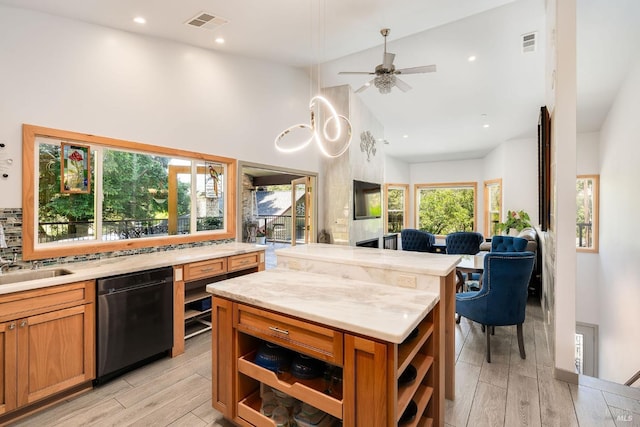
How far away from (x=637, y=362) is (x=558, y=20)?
12.5ft

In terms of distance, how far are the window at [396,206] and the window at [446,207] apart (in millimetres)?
380

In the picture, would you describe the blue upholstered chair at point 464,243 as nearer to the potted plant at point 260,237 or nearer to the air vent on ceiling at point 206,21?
the air vent on ceiling at point 206,21

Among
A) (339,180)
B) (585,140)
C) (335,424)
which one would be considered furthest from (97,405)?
(585,140)

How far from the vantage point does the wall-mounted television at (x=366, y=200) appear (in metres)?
5.61

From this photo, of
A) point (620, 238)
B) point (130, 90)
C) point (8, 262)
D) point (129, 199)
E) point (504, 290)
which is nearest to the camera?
point (8, 262)

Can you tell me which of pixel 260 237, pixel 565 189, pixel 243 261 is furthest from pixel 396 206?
pixel 565 189

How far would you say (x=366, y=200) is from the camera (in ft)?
20.0

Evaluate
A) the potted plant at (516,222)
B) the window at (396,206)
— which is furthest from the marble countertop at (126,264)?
the window at (396,206)

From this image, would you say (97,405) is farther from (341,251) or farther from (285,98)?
(285,98)

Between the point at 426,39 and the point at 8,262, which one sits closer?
the point at 8,262

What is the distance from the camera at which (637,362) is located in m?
3.40

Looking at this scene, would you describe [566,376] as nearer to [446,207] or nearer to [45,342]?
[45,342]

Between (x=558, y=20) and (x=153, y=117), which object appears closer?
(x=558, y=20)

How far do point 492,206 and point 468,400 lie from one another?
7.09 meters
